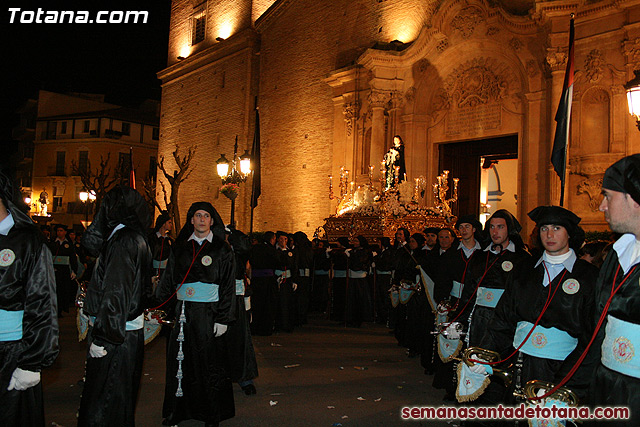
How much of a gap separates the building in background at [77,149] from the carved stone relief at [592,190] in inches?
1656

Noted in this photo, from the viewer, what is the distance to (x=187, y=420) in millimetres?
5945

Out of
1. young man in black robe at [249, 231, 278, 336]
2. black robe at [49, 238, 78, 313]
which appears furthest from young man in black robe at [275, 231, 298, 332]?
black robe at [49, 238, 78, 313]

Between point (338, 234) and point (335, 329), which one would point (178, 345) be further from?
point (338, 234)

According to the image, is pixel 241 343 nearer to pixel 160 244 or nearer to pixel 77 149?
pixel 160 244

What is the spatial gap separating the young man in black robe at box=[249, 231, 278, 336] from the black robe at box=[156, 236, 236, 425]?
239 inches

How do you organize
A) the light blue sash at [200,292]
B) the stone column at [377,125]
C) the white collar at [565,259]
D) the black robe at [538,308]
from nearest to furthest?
the black robe at [538,308] < the white collar at [565,259] < the light blue sash at [200,292] < the stone column at [377,125]

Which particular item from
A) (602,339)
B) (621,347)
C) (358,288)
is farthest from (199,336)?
(358,288)

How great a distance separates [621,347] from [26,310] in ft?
→ 11.5

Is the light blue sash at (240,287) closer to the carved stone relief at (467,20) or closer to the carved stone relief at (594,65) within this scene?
the carved stone relief at (594,65)

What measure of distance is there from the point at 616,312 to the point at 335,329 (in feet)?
34.3

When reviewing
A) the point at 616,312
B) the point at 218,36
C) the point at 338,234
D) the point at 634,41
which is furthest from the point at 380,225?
the point at 218,36

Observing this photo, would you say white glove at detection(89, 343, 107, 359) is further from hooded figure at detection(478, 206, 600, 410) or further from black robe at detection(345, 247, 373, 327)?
black robe at detection(345, 247, 373, 327)

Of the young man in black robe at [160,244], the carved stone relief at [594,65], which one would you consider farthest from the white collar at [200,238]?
the carved stone relief at [594,65]

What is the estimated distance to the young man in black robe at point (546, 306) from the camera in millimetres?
4098
